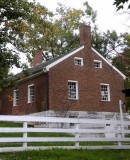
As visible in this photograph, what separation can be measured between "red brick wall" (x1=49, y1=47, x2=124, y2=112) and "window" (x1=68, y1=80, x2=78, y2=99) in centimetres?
34

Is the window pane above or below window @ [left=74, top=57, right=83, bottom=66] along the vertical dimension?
below

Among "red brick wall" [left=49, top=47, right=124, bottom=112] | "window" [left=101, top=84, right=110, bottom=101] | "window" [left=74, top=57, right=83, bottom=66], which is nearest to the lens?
"red brick wall" [left=49, top=47, right=124, bottom=112]

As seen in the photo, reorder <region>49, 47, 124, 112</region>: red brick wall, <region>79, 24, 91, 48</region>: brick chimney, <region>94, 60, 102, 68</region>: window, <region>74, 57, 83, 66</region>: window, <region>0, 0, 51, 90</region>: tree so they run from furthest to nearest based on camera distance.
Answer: <region>94, 60, 102, 68</region>: window → <region>79, 24, 91, 48</region>: brick chimney → <region>74, 57, 83, 66</region>: window → <region>49, 47, 124, 112</region>: red brick wall → <region>0, 0, 51, 90</region>: tree

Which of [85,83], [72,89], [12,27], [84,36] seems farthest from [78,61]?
[12,27]

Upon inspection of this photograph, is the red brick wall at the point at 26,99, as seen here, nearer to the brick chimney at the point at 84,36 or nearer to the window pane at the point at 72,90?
the window pane at the point at 72,90

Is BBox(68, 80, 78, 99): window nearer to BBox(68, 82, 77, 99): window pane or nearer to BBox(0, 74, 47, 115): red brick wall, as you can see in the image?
BBox(68, 82, 77, 99): window pane

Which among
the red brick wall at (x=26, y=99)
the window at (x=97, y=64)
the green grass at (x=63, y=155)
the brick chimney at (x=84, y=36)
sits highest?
the brick chimney at (x=84, y=36)

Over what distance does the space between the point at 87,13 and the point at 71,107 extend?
26766mm

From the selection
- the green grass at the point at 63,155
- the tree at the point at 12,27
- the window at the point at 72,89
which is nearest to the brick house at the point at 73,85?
the window at the point at 72,89

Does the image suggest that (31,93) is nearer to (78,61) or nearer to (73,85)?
(73,85)

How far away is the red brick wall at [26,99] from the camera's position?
33312 mm

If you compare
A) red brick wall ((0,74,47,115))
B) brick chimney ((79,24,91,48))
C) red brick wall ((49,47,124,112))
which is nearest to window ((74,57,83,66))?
red brick wall ((49,47,124,112))

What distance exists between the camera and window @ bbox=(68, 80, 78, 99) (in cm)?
3400

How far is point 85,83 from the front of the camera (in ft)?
115
